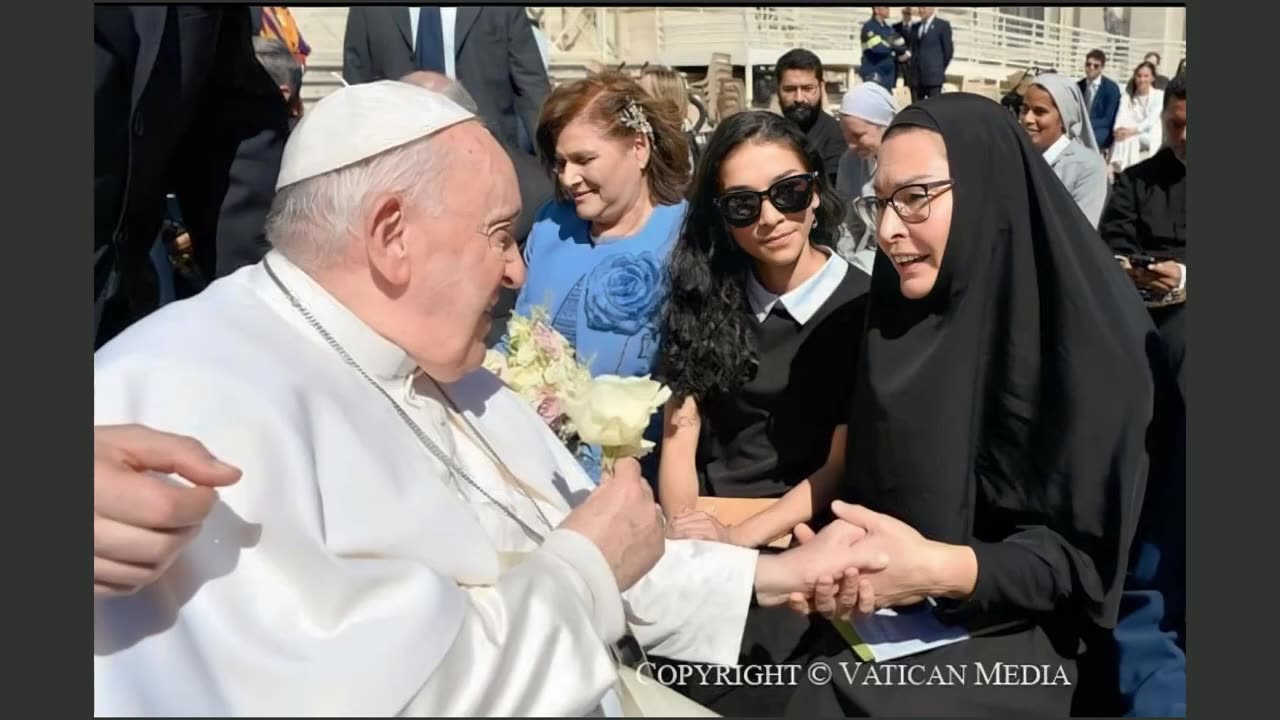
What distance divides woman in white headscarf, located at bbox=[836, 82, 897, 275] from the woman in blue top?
0.55m

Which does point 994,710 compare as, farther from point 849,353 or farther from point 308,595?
point 308,595

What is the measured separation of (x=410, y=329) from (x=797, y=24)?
176 centimetres

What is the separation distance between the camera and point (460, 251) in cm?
201

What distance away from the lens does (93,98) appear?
249 cm

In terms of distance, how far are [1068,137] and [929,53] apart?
1.66ft

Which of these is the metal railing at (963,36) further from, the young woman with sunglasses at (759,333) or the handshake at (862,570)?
the handshake at (862,570)

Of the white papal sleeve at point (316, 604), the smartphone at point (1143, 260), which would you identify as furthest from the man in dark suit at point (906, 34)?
the white papal sleeve at point (316, 604)

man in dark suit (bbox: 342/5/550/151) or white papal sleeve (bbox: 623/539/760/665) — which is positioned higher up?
man in dark suit (bbox: 342/5/550/151)

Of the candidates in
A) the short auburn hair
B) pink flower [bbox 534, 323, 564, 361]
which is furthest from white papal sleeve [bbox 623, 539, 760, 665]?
the short auburn hair

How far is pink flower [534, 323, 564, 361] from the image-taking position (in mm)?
3049

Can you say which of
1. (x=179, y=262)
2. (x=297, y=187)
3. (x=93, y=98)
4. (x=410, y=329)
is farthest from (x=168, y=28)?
(x=410, y=329)

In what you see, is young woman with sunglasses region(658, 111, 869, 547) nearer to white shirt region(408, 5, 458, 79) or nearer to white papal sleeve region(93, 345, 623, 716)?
white shirt region(408, 5, 458, 79)

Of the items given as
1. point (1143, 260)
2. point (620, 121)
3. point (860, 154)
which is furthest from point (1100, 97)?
point (620, 121)

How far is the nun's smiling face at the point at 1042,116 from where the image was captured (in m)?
3.03
